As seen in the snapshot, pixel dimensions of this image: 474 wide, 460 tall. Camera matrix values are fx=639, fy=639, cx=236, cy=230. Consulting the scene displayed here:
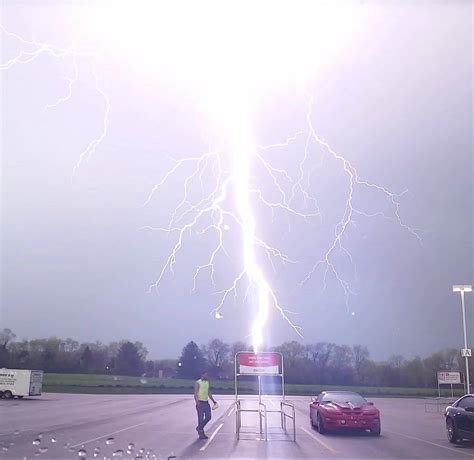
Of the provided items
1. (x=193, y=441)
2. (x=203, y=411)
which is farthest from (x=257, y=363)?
(x=193, y=441)

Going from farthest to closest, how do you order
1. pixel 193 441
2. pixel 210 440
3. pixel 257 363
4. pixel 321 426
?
pixel 257 363 < pixel 321 426 < pixel 210 440 < pixel 193 441

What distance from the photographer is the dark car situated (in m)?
13.7

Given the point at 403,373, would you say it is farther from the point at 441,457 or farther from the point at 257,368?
the point at 441,457

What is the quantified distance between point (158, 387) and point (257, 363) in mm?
15645

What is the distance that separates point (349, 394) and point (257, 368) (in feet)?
7.78

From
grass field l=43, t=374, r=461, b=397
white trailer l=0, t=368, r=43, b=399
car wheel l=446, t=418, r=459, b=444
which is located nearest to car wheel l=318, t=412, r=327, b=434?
car wheel l=446, t=418, r=459, b=444

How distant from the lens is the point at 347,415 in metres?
15.0

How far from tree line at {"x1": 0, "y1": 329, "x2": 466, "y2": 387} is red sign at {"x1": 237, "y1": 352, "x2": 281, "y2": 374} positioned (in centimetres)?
516

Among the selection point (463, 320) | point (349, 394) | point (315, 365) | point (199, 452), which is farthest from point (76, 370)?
point (199, 452)

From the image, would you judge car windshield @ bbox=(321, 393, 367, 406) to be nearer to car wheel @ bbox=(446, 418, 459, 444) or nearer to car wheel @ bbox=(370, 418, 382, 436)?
car wheel @ bbox=(370, 418, 382, 436)

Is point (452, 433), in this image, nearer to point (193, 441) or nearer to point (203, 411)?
point (203, 411)

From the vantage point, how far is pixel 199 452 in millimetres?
11672

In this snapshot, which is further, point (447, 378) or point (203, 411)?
point (447, 378)

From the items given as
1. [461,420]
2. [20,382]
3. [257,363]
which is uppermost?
[257,363]
